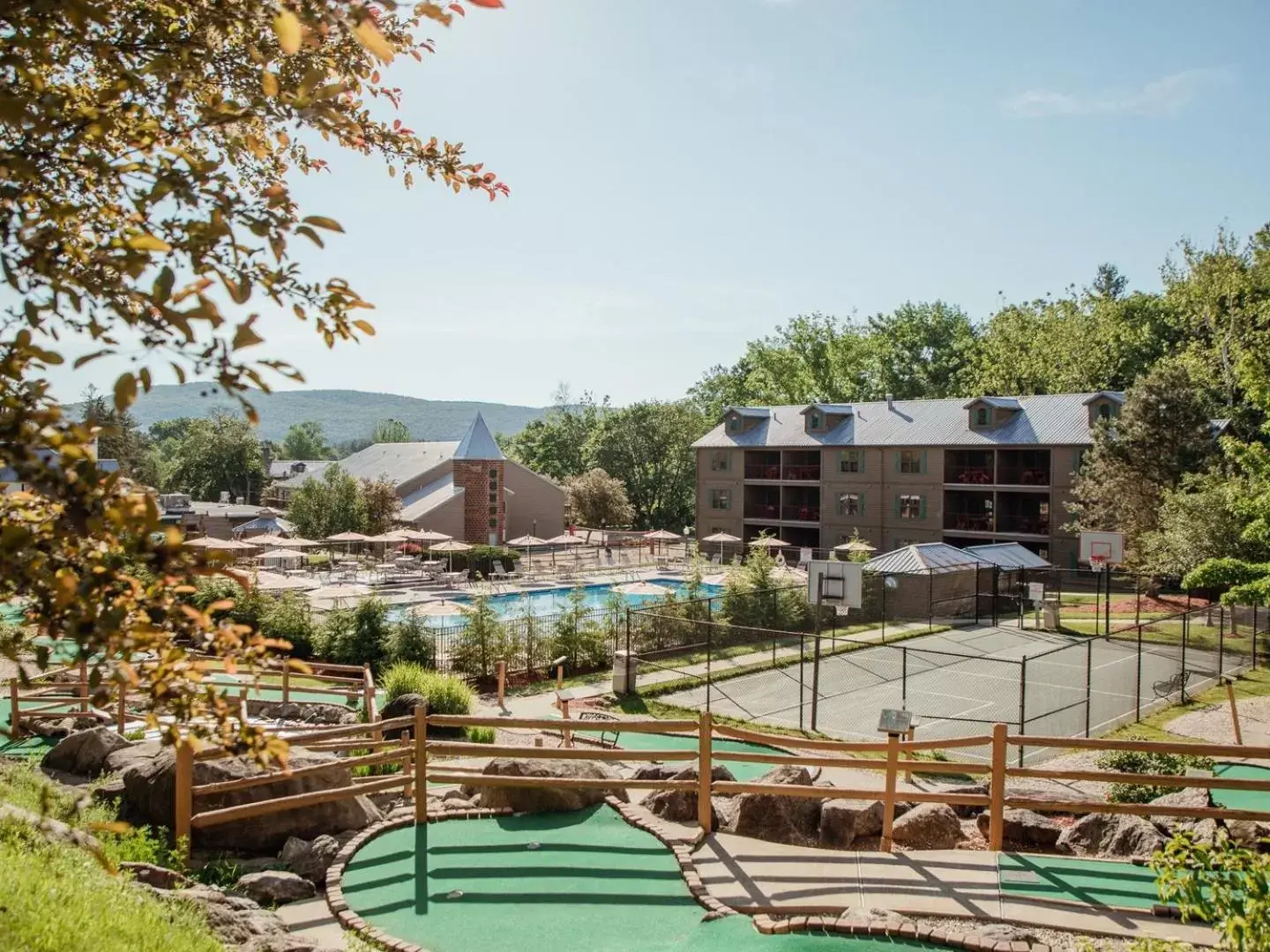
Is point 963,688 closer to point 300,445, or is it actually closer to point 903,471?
point 903,471

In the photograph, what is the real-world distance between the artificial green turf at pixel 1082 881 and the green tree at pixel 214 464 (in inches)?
3542

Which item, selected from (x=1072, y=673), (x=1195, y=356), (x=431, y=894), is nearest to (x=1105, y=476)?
(x=1195, y=356)

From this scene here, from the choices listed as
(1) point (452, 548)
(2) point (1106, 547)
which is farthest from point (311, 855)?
(1) point (452, 548)

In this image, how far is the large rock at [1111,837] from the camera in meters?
10.7

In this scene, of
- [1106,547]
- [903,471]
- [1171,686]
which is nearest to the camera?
[1171,686]

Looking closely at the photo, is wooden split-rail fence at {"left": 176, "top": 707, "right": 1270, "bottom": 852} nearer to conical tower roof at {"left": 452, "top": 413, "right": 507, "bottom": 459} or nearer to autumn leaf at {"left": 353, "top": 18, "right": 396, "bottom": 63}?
autumn leaf at {"left": 353, "top": 18, "right": 396, "bottom": 63}

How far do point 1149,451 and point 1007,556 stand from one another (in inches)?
297

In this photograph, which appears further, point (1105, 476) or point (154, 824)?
point (1105, 476)

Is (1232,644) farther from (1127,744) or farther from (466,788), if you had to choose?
(466,788)

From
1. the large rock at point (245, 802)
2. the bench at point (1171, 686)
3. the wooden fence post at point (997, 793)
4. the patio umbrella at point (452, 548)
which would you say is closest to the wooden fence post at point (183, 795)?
the large rock at point (245, 802)

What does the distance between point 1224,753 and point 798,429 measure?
48.1 m

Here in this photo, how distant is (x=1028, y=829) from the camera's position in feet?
37.7

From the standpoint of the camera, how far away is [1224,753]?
899 cm

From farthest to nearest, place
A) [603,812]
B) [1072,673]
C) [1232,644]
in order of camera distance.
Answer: [1232,644]
[1072,673]
[603,812]
